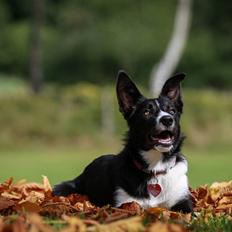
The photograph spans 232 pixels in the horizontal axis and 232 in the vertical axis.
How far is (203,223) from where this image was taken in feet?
19.4

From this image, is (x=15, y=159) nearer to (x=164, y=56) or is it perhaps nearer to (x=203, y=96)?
(x=203, y=96)

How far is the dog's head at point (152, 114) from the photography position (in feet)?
24.0

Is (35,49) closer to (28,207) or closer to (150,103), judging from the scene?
(150,103)

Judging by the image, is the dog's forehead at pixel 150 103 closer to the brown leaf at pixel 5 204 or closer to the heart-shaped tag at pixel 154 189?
the heart-shaped tag at pixel 154 189

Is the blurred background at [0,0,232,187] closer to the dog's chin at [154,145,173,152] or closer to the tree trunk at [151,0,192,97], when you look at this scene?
the tree trunk at [151,0,192,97]

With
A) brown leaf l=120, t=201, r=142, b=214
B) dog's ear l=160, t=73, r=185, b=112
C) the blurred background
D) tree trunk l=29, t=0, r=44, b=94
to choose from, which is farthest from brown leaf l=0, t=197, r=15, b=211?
tree trunk l=29, t=0, r=44, b=94

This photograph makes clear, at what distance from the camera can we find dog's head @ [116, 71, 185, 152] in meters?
7.32

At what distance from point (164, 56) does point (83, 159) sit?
26.2 metres

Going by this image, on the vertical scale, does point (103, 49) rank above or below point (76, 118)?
above

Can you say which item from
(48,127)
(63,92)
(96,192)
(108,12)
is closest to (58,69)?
(108,12)

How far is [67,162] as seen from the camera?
80.8 ft

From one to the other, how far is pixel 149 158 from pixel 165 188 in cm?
31

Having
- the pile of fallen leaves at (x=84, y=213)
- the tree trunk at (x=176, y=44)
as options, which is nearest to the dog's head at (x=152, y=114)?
the pile of fallen leaves at (x=84, y=213)

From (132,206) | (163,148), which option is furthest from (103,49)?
(132,206)
